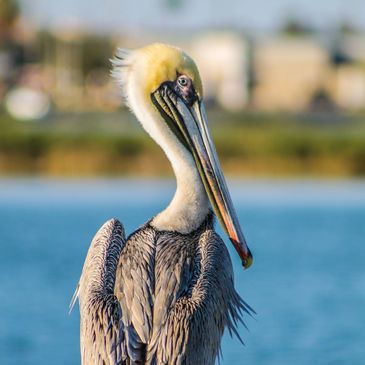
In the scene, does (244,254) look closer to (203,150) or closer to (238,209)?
(203,150)

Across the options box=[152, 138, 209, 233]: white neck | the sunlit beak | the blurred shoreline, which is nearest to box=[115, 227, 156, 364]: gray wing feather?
box=[152, 138, 209, 233]: white neck

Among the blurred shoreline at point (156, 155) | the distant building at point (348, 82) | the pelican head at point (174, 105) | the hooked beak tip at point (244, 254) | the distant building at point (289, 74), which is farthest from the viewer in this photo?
the distant building at point (348, 82)

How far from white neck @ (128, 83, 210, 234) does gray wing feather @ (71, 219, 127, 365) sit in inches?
9.4

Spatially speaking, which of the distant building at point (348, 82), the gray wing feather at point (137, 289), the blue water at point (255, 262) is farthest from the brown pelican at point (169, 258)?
the distant building at point (348, 82)

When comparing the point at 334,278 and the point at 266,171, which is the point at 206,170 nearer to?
the point at 334,278

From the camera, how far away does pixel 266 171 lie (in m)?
29.7

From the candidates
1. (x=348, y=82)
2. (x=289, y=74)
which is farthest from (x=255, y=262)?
(x=348, y=82)

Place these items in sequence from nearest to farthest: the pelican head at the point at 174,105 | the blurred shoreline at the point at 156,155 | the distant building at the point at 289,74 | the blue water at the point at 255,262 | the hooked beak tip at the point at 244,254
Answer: the hooked beak tip at the point at 244,254 → the pelican head at the point at 174,105 → the blue water at the point at 255,262 → the blurred shoreline at the point at 156,155 → the distant building at the point at 289,74

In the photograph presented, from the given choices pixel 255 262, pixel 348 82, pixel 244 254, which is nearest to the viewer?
pixel 244 254

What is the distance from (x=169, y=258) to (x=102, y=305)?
1.18 ft

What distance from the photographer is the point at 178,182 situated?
6.61m

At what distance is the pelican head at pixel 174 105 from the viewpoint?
6.69 metres

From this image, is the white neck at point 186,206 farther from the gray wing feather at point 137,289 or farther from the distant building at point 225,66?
the distant building at point 225,66

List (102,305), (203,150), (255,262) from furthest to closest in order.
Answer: (255,262) → (203,150) → (102,305)
